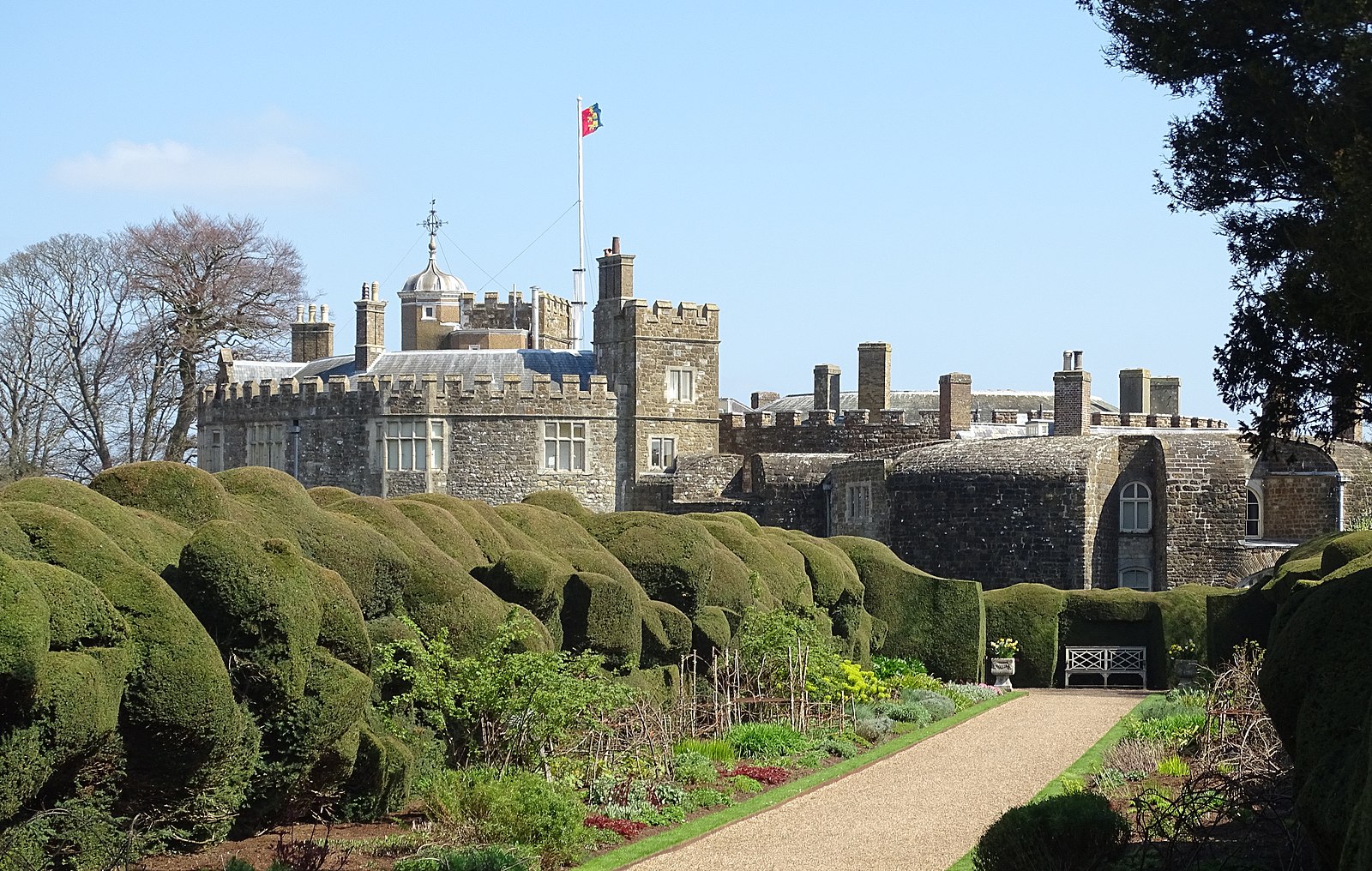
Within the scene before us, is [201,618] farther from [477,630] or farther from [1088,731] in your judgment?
[1088,731]

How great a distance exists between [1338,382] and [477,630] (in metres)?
7.19

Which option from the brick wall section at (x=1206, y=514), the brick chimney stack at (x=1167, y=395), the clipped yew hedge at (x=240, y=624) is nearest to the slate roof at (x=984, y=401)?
the brick chimney stack at (x=1167, y=395)

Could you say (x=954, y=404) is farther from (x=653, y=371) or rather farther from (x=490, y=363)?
(x=490, y=363)

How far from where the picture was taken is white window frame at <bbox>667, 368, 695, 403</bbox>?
42125 mm

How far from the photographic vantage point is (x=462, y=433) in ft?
131

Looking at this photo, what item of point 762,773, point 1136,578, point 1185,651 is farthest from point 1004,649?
point 762,773

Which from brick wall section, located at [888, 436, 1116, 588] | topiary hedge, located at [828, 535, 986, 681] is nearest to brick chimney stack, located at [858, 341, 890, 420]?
brick wall section, located at [888, 436, 1116, 588]

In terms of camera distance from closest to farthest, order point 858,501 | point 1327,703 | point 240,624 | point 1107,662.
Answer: point 1327,703
point 240,624
point 1107,662
point 858,501

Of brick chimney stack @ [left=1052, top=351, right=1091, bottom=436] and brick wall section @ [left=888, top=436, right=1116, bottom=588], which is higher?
brick chimney stack @ [left=1052, top=351, right=1091, bottom=436]

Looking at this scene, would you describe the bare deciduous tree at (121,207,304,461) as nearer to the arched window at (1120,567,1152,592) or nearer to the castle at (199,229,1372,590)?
the castle at (199,229,1372,590)

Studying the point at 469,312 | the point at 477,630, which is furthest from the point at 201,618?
the point at 469,312

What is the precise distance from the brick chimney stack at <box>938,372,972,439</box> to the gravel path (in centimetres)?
2070

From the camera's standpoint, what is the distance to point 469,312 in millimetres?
50250

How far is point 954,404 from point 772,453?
4.71m
